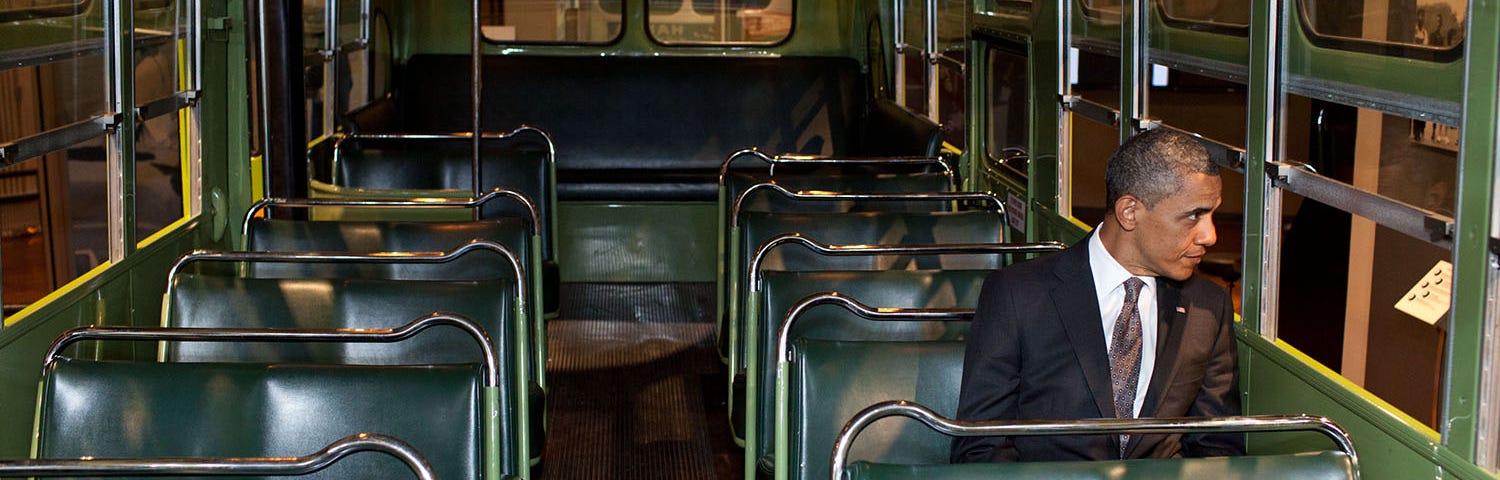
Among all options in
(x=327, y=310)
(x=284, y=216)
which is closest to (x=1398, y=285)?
(x=327, y=310)

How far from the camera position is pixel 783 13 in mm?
8617

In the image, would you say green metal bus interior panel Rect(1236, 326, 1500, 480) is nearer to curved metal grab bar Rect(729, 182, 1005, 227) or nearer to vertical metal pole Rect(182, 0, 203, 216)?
curved metal grab bar Rect(729, 182, 1005, 227)

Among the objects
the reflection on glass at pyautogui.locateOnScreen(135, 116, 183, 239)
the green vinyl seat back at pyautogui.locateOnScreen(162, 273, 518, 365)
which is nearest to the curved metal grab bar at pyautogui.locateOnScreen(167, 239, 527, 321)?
the green vinyl seat back at pyautogui.locateOnScreen(162, 273, 518, 365)

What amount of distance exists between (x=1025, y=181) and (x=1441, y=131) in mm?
2910

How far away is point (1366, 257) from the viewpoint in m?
2.86

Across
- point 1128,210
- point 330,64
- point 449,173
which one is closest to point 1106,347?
point 1128,210

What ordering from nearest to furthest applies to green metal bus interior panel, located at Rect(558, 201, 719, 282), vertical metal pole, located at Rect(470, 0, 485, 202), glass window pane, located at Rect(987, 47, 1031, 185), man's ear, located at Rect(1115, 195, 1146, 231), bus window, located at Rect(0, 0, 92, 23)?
1. man's ear, located at Rect(1115, 195, 1146, 231)
2. bus window, located at Rect(0, 0, 92, 23)
3. vertical metal pole, located at Rect(470, 0, 485, 202)
4. glass window pane, located at Rect(987, 47, 1031, 185)
5. green metal bus interior panel, located at Rect(558, 201, 719, 282)

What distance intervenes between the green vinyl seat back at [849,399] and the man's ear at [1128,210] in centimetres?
56

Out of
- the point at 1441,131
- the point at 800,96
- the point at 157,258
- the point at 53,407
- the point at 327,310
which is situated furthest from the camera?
the point at 800,96

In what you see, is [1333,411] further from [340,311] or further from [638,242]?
[638,242]

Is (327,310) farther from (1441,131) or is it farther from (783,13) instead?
(783,13)

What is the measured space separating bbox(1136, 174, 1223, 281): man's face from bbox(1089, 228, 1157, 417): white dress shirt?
0.40ft

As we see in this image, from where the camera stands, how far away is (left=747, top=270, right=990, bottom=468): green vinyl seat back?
12.1 ft

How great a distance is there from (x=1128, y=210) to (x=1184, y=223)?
103 millimetres
